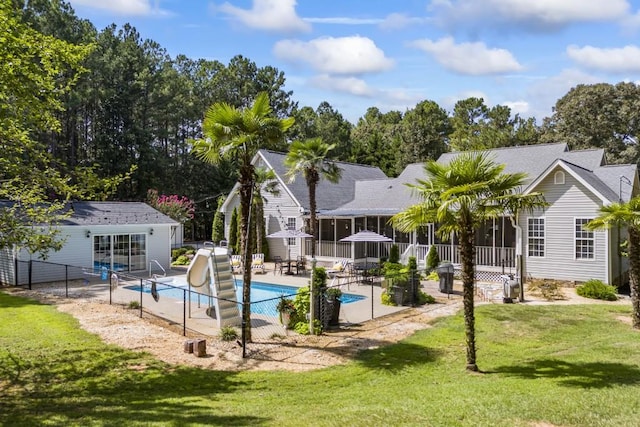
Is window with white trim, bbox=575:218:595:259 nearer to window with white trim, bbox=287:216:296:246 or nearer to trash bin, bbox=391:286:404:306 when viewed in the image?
trash bin, bbox=391:286:404:306

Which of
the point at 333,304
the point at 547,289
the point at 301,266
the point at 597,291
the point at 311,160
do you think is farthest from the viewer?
the point at 301,266

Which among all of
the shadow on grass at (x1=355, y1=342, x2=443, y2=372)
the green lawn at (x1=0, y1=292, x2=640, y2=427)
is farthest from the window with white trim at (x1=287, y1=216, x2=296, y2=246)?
the shadow on grass at (x1=355, y1=342, x2=443, y2=372)

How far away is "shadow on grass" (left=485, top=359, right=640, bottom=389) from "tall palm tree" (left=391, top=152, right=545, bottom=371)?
0.99m

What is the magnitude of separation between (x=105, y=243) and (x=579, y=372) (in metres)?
21.3

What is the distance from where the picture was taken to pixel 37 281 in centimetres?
2081

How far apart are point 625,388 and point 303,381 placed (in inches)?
212

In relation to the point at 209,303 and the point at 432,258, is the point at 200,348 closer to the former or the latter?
the point at 209,303

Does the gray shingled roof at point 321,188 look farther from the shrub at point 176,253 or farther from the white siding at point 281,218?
the shrub at point 176,253

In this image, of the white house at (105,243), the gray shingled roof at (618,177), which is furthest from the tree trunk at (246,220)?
the gray shingled roof at (618,177)

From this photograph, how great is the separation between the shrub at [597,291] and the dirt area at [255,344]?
220 inches

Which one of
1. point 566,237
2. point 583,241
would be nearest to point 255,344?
point 566,237

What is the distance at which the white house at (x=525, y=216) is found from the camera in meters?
19.7

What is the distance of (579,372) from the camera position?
28.6ft

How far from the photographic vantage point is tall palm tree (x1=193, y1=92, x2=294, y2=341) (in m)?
11.0
